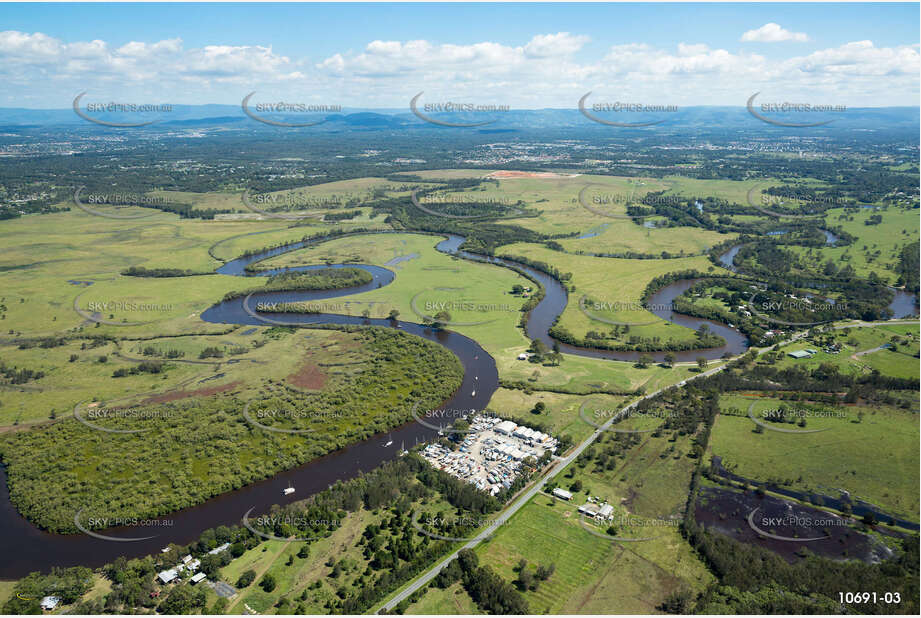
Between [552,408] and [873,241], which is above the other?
[873,241]

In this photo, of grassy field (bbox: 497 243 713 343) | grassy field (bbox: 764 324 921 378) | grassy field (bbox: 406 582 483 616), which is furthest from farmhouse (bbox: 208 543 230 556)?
grassy field (bbox: 764 324 921 378)

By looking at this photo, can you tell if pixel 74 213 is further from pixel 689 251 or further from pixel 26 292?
pixel 689 251

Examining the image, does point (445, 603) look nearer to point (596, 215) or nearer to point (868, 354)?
point (868, 354)

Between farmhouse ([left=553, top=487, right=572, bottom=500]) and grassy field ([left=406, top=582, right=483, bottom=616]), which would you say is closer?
grassy field ([left=406, top=582, right=483, bottom=616])

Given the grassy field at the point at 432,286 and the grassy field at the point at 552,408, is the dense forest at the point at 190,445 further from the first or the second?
the grassy field at the point at 432,286

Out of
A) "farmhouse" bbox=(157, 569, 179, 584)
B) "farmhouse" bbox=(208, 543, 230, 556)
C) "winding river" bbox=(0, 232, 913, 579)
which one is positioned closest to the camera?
"farmhouse" bbox=(157, 569, 179, 584)

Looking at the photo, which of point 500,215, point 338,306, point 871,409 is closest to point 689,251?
point 500,215

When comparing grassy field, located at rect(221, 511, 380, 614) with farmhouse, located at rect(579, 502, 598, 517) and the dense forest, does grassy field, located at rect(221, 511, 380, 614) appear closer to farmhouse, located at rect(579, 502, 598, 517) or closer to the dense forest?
the dense forest

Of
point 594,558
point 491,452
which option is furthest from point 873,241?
point 594,558
